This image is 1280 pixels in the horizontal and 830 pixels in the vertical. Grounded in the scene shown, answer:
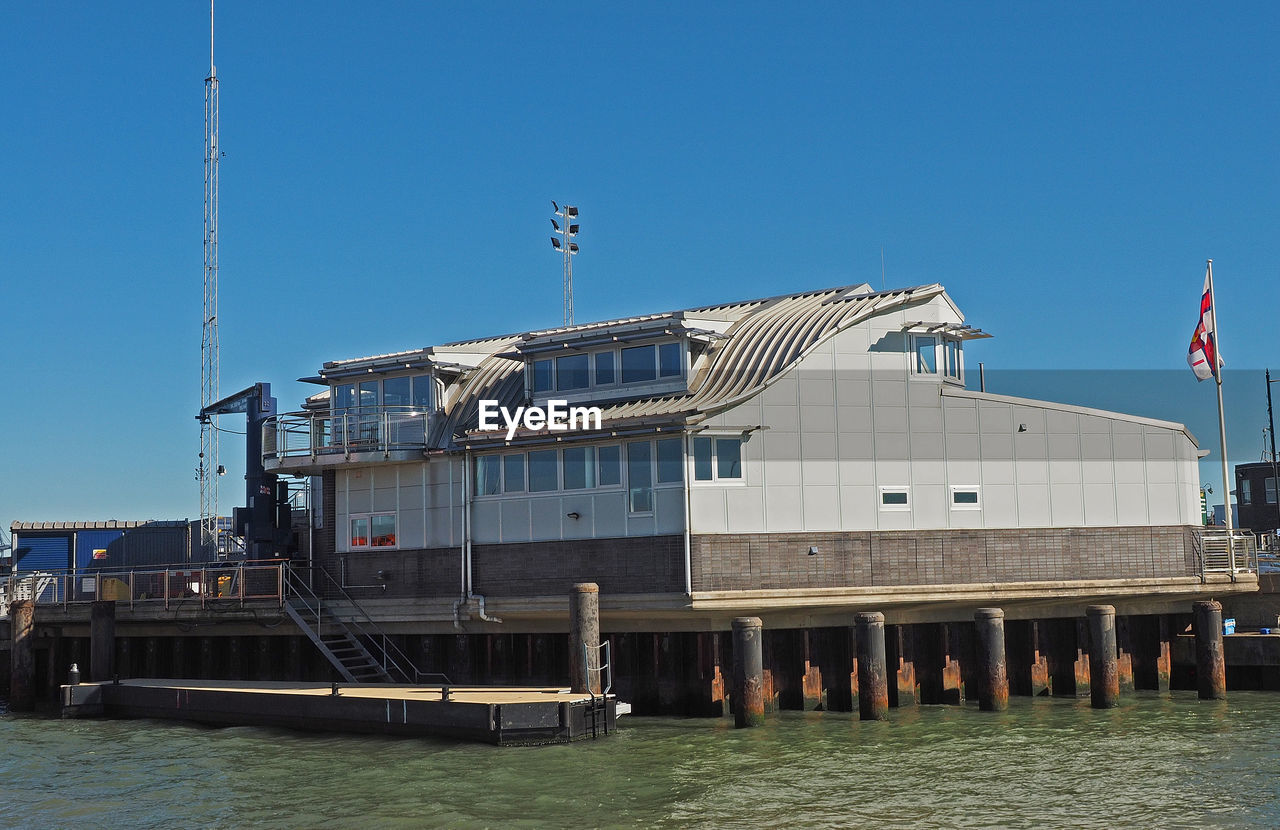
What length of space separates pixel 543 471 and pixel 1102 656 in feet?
46.4

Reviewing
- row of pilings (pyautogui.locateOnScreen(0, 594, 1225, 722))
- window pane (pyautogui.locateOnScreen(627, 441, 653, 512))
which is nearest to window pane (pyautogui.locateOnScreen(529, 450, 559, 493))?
window pane (pyautogui.locateOnScreen(627, 441, 653, 512))

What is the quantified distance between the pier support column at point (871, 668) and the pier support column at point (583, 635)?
5851mm

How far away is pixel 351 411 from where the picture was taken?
38031mm

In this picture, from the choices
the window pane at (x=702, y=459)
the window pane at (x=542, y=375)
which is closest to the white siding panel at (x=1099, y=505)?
the window pane at (x=702, y=459)

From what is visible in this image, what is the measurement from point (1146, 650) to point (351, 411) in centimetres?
2272

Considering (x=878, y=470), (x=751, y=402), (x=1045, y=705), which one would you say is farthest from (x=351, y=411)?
(x=1045, y=705)

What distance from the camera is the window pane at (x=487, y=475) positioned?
3459cm

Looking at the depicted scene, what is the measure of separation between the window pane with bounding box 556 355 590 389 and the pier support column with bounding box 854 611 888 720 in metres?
10.3

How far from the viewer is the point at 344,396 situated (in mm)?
38625

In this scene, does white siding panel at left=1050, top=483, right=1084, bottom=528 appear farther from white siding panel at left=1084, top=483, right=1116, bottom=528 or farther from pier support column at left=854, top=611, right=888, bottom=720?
pier support column at left=854, top=611, right=888, bottom=720

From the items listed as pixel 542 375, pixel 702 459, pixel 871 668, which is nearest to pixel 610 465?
pixel 702 459

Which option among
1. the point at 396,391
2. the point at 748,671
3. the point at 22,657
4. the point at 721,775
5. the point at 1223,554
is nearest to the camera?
the point at 721,775

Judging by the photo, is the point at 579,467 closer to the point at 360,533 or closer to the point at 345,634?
the point at 360,533

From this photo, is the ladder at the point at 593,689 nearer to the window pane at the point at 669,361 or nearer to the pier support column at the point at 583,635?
the pier support column at the point at 583,635
